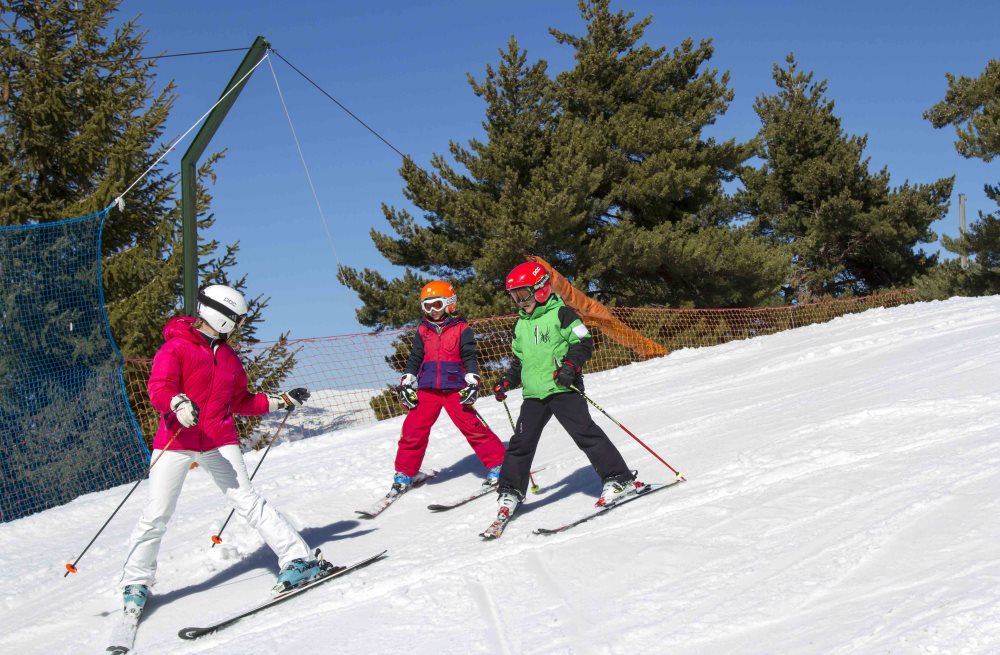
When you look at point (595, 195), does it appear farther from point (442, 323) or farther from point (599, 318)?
point (442, 323)

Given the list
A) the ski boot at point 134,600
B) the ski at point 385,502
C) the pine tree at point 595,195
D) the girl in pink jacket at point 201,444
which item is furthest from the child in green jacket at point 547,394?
the pine tree at point 595,195

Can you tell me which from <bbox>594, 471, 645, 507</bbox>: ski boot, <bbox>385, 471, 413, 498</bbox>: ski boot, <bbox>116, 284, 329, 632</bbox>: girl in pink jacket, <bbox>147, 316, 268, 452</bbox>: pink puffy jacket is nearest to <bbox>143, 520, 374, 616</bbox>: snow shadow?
<bbox>116, 284, 329, 632</bbox>: girl in pink jacket

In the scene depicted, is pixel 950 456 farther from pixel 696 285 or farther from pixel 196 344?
pixel 696 285

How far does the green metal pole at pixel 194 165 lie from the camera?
771 cm

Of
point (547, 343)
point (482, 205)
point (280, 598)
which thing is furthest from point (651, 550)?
point (482, 205)

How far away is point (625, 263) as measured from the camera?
20.1m

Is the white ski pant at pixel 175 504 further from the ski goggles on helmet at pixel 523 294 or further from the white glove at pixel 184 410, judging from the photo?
the ski goggles on helmet at pixel 523 294

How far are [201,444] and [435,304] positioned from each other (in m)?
2.21

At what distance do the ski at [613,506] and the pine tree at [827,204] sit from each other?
23.6m

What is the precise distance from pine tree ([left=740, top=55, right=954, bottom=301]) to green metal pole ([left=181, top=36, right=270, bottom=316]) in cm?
2194

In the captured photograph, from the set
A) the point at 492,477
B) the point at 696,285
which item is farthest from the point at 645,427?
the point at 696,285

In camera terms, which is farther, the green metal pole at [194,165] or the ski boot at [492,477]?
the green metal pole at [194,165]

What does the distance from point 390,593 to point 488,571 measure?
0.49 m

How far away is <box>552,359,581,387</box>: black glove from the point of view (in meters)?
4.64
